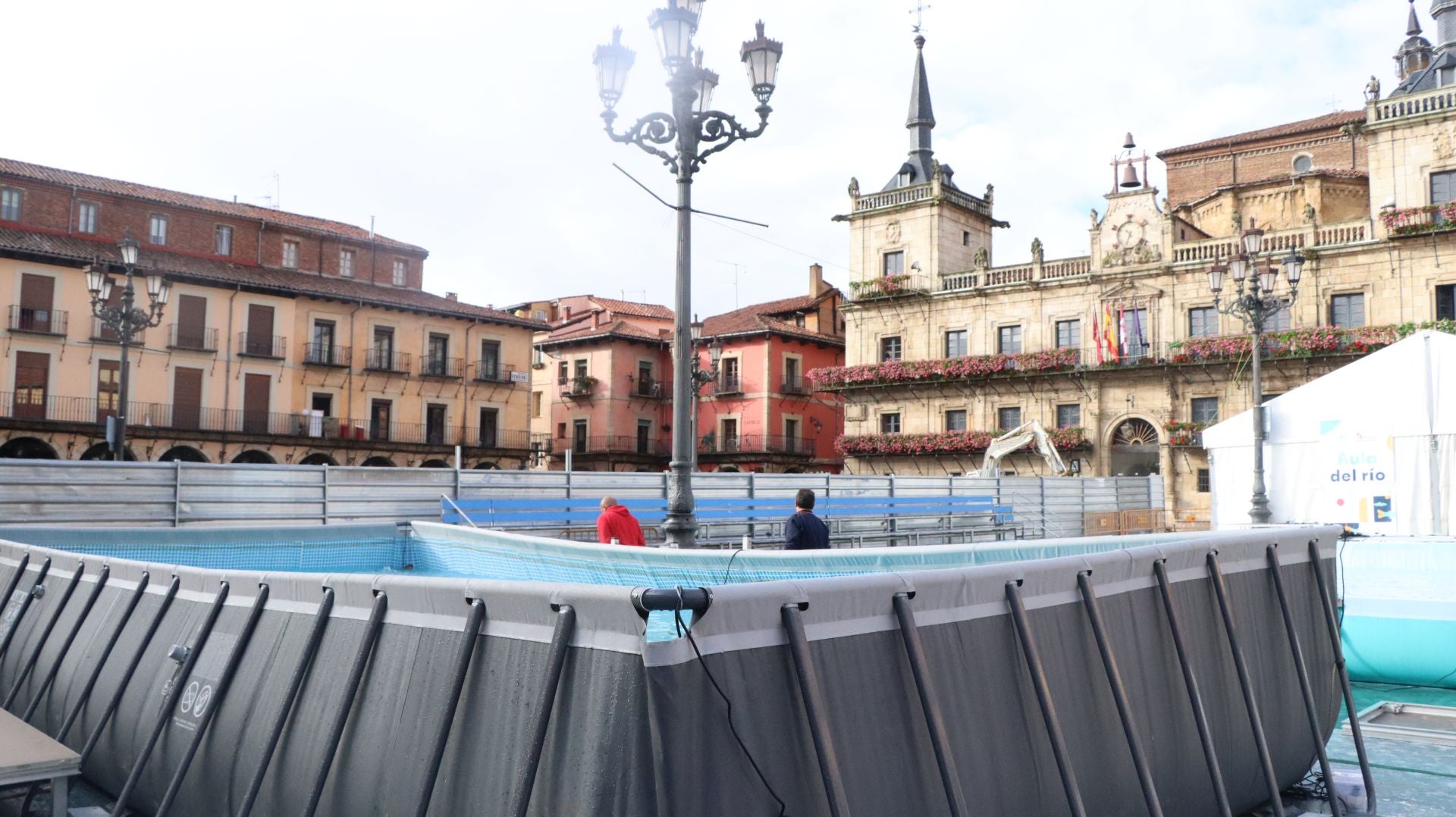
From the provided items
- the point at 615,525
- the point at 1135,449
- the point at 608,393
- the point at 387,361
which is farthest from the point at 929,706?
the point at 608,393

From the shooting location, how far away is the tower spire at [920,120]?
47.2 meters

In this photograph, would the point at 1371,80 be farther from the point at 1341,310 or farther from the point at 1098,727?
the point at 1098,727

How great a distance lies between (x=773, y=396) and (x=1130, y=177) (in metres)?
19.6

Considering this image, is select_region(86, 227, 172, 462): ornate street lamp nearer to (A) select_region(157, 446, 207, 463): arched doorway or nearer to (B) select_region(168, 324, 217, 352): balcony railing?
(A) select_region(157, 446, 207, 463): arched doorway

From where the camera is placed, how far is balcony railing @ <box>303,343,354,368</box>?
4431 cm

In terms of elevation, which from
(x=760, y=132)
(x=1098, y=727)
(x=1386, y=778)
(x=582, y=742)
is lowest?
(x=1386, y=778)

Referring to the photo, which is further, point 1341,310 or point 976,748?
point 1341,310

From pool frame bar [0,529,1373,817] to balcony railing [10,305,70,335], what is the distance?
1522 inches

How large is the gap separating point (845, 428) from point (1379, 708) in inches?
1528

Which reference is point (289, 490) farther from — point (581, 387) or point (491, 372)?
point (581, 387)

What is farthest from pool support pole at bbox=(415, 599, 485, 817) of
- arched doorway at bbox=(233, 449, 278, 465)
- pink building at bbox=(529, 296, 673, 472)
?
pink building at bbox=(529, 296, 673, 472)

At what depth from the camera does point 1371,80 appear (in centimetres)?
3594

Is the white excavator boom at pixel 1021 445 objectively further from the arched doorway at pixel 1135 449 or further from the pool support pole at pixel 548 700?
the pool support pole at pixel 548 700

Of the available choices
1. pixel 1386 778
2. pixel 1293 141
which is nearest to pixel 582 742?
pixel 1386 778
